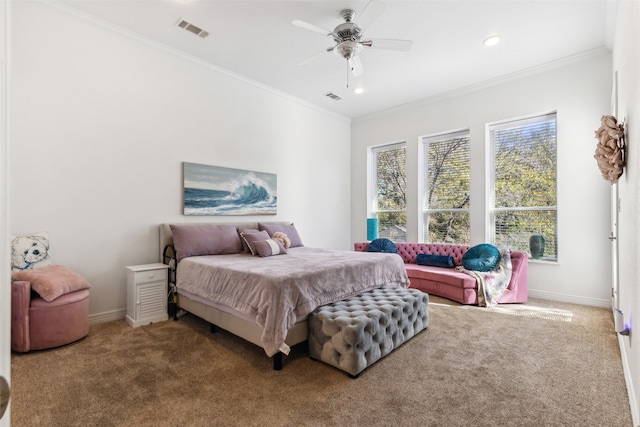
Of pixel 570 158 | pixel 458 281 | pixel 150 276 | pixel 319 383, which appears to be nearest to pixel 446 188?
pixel 570 158

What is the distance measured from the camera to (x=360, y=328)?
7.63ft

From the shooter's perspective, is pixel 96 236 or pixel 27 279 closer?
pixel 27 279

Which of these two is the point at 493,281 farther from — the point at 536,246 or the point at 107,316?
the point at 107,316

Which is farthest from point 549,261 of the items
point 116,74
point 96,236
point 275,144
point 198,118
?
point 116,74

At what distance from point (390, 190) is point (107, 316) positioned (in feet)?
16.5

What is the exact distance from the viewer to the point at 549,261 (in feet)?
14.7

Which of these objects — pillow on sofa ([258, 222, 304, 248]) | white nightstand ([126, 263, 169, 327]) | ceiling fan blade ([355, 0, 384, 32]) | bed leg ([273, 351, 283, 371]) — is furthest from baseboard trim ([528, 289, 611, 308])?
white nightstand ([126, 263, 169, 327])

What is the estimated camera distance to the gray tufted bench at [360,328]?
7.61 feet

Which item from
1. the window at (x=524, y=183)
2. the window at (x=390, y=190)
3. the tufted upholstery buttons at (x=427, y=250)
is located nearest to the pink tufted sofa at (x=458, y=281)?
the tufted upholstery buttons at (x=427, y=250)

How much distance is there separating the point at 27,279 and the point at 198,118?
2616mm

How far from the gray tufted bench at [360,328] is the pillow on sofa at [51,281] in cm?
220

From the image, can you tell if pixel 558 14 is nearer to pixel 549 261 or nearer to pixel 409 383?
pixel 549 261

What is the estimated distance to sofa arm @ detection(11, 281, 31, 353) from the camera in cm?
257

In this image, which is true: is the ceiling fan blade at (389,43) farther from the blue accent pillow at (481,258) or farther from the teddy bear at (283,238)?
the blue accent pillow at (481,258)
